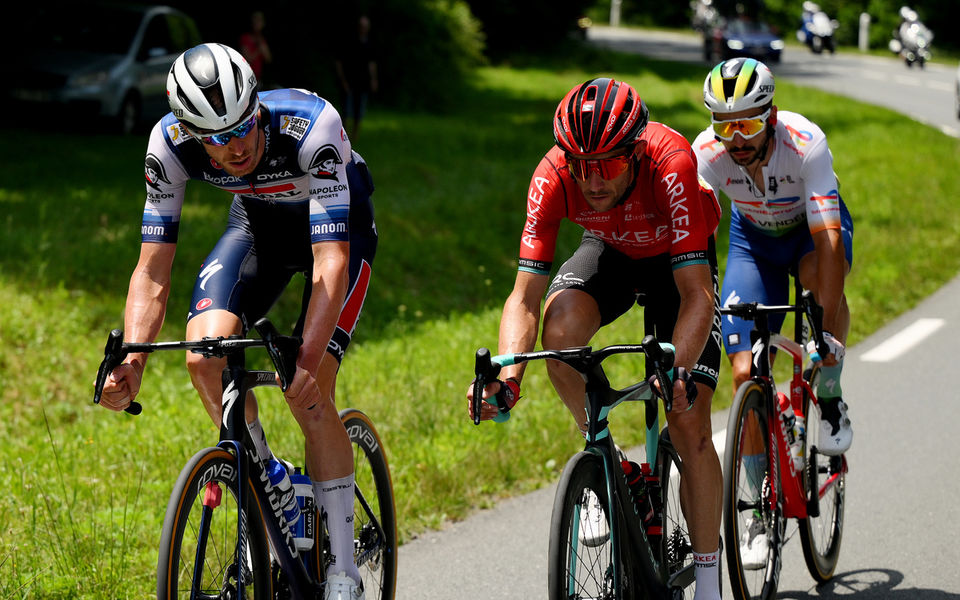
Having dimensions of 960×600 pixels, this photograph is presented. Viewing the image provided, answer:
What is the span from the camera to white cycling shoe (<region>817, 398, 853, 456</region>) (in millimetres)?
5254

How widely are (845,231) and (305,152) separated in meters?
2.82

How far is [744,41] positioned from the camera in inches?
1531

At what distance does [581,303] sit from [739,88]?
132 cm

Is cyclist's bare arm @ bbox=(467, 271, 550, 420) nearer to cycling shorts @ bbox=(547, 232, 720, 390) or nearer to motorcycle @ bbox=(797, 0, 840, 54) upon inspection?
cycling shorts @ bbox=(547, 232, 720, 390)

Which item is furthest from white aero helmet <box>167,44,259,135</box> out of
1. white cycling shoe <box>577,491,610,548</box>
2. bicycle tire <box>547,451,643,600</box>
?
white cycling shoe <box>577,491,610,548</box>

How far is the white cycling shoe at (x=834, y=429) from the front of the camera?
5.25 meters

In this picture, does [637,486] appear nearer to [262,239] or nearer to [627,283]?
[627,283]

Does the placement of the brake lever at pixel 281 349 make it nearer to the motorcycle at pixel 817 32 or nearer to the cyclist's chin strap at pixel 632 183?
the cyclist's chin strap at pixel 632 183

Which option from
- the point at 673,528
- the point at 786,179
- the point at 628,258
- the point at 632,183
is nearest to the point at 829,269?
the point at 786,179

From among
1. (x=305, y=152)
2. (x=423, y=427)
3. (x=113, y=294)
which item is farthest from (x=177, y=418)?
(x=305, y=152)

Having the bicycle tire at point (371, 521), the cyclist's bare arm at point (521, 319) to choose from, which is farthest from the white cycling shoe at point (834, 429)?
the bicycle tire at point (371, 521)

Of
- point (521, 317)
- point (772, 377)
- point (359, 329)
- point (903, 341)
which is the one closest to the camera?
point (521, 317)

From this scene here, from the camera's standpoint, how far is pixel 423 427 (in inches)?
274

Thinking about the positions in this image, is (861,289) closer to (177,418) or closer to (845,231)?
(845,231)
